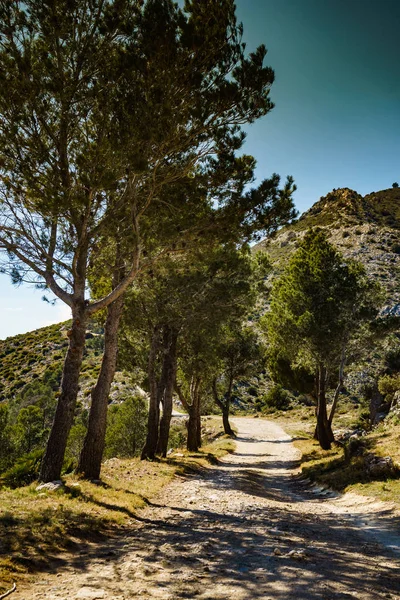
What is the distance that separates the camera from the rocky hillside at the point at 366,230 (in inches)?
3117

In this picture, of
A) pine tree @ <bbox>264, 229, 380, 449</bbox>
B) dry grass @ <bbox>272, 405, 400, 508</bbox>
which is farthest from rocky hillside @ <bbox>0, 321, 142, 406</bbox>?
dry grass @ <bbox>272, 405, 400, 508</bbox>

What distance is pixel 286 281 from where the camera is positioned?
2722cm

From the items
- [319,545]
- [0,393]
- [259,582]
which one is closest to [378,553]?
[319,545]

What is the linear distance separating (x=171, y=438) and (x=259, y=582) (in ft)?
158

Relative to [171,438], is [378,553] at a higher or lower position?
higher

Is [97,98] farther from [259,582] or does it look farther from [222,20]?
[259,582]

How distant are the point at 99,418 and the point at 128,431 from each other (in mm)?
40626

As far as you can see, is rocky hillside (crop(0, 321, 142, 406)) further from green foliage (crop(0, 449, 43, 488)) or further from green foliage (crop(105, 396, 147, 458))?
green foliage (crop(0, 449, 43, 488))

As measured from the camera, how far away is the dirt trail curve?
15.3ft

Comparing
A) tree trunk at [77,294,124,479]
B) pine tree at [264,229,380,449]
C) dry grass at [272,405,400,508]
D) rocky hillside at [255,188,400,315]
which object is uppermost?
rocky hillside at [255,188,400,315]

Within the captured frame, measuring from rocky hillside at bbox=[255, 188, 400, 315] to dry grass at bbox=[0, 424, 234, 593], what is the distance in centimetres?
4246

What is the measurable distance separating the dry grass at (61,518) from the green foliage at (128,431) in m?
38.4

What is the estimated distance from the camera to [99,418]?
13109 millimetres

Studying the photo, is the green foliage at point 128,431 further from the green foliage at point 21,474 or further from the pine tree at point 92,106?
the pine tree at point 92,106
